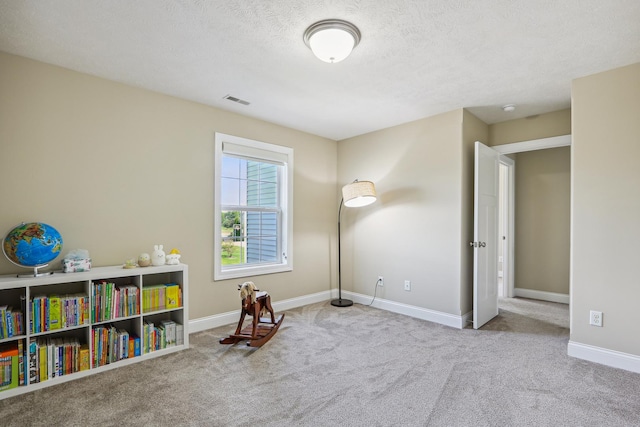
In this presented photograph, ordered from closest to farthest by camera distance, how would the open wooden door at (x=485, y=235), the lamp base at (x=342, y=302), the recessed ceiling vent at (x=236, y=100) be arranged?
the recessed ceiling vent at (x=236, y=100) < the open wooden door at (x=485, y=235) < the lamp base at (x=342, y=302)

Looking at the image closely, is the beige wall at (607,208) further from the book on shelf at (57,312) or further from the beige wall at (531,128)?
the book on shelf at (57,312)

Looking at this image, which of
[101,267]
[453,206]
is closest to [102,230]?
[101,267]

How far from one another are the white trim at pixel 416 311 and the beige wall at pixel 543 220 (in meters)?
2.09

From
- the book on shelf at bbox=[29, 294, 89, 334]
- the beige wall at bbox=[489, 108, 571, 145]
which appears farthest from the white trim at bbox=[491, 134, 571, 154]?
the book on shelf at bbox=[29, 294, 89, 334]

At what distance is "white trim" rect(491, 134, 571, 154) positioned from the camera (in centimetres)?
356

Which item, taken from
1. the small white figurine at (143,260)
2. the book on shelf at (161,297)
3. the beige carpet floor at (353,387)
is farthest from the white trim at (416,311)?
the small white figurine at (143,260)

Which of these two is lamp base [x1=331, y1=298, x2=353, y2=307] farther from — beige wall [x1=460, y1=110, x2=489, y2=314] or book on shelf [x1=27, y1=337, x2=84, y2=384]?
book on shelf [x1=27, y1=337, x2=84, y2=384]

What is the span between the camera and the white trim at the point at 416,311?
11.8 ft

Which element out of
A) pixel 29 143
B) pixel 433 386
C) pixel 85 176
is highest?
pixel 29 143

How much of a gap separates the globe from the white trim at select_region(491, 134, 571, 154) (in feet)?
15.4

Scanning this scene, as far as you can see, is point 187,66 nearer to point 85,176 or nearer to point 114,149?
point 114,149

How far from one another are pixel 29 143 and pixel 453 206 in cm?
399


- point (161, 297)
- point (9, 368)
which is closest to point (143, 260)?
point (161, 297)

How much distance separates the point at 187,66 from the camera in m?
2.65
